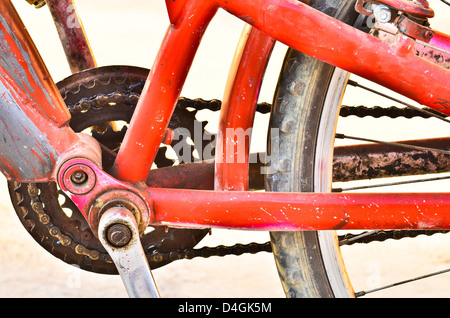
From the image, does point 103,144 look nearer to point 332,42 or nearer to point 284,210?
point 284,210

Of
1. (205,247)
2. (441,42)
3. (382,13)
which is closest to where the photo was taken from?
(382,13)

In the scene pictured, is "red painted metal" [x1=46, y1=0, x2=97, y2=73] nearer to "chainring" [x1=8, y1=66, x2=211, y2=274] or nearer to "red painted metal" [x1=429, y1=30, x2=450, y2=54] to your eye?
"chainring" [x1=8, y1=66, x2=211, y2=274]

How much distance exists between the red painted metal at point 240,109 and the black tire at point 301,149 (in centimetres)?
4

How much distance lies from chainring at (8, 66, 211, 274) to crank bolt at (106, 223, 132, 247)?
0.91 feet

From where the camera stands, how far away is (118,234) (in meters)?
0.92

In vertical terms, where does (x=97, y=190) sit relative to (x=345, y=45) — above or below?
below

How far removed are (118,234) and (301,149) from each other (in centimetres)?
32

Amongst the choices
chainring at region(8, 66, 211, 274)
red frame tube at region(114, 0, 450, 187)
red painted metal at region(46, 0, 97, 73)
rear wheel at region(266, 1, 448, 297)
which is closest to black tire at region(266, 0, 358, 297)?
rear wheel at region(266, 1, 448, 297)

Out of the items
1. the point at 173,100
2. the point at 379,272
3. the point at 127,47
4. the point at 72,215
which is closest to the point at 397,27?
the point at 173,100

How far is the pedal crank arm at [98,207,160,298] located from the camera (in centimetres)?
92

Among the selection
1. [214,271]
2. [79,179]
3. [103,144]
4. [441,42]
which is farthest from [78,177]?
[214,271]

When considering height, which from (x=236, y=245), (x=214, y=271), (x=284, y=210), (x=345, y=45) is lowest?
(x=214, y=271)

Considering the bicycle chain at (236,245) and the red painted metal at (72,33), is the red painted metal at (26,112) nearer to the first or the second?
the bicycle chain at (236,245)
